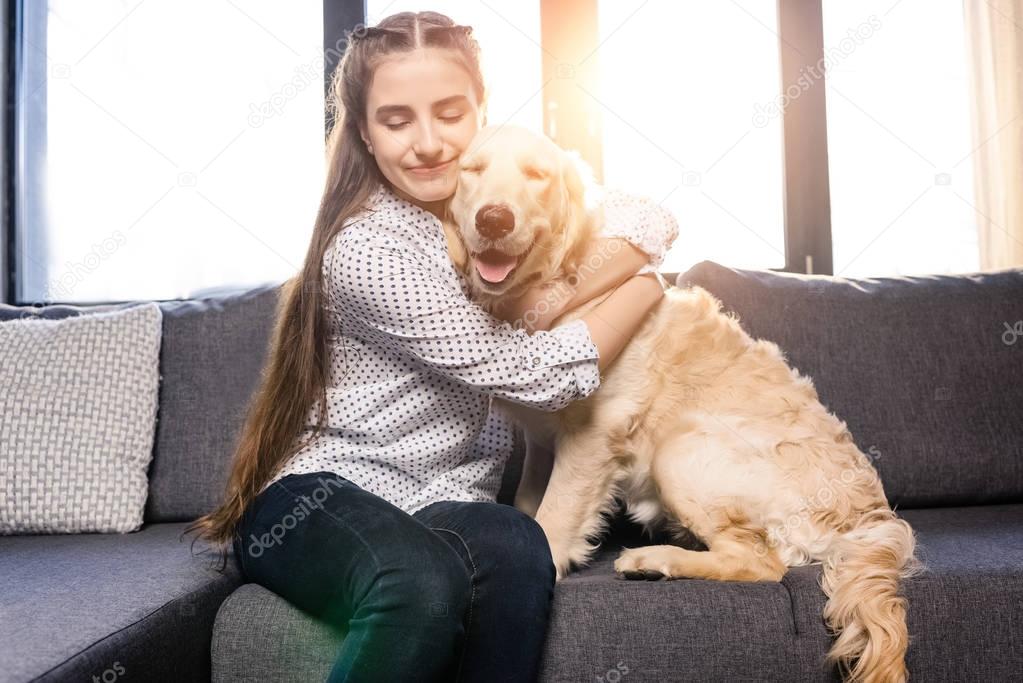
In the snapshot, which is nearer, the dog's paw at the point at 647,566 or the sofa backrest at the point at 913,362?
the dog's paw at the point at 647,566

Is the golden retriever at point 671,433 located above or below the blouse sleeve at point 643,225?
below

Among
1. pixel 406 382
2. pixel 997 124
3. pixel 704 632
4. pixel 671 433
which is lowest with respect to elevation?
pixel 704 632

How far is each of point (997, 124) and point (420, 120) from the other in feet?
8.22

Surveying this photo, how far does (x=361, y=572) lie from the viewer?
1287 mm

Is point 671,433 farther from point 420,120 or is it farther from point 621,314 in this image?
point 420,120

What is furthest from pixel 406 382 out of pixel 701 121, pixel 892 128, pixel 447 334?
pixel 892 128

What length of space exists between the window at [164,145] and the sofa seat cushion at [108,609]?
1653mm

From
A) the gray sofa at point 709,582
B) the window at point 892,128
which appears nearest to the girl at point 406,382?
the gray sofa at point 709,582

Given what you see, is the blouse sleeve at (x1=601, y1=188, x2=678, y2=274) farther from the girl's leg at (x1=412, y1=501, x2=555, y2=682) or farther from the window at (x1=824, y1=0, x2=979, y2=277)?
the window at (x1=824, y1=0, x2=979, y2=277)

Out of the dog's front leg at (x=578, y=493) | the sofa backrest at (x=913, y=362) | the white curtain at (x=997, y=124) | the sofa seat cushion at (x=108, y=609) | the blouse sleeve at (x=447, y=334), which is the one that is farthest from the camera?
the white curtain at (x=997, y=124)

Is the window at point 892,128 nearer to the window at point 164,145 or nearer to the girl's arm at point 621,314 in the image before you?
the girl's arm at point 621,314

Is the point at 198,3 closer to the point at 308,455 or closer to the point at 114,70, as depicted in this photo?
the point at 114,70

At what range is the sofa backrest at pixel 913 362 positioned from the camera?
6.86 feet

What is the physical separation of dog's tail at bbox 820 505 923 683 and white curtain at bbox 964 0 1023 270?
2055mm
